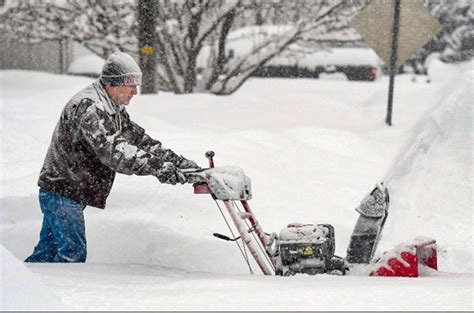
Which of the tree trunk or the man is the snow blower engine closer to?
the man

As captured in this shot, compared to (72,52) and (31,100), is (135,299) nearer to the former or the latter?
(31,100)

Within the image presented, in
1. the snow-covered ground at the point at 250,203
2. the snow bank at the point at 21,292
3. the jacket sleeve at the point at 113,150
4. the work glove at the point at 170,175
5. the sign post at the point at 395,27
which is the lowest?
the snow-covered ground at the point at 250,203

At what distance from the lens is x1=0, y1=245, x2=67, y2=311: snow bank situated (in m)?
2.91

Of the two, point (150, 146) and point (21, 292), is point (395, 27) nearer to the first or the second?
point (150, 146)

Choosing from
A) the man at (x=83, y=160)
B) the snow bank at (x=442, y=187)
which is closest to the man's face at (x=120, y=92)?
the man at (x=83, y=160)

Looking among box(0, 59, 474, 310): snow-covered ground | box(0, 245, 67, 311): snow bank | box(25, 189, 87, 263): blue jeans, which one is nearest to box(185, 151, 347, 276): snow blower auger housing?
box(0, 59, 474, 310): snow-covered ground

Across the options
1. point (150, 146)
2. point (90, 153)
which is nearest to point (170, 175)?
point (90, 153)

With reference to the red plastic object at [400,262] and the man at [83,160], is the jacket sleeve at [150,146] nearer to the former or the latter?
the man at [83,160]

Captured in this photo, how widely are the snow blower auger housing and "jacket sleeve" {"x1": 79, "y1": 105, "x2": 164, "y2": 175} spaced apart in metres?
0.26

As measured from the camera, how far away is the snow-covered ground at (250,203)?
3.41 metres

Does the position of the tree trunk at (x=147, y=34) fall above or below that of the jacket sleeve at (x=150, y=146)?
above

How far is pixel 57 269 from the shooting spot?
4496 mm

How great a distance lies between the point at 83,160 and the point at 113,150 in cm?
35

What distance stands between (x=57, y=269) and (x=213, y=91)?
11030 millimetres
